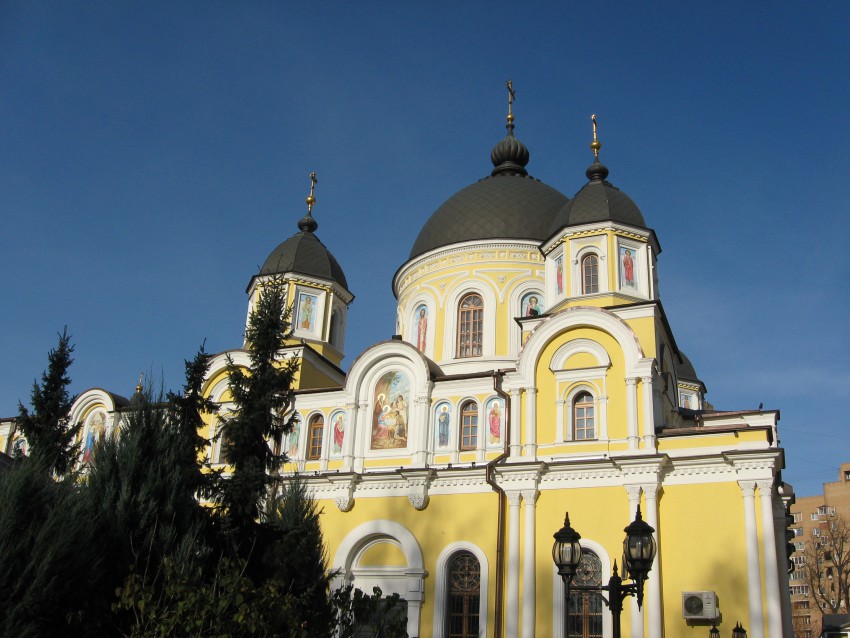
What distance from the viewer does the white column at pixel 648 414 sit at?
1823cm

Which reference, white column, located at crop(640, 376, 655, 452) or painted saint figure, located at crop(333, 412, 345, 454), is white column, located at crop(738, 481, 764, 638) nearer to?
white column, located at crop(640, 376, 655, 452)

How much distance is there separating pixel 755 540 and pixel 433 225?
1411 centimetres

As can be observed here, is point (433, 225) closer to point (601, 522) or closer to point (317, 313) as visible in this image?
point (317, 313)

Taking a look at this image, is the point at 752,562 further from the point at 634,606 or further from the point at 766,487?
the point at 634,606

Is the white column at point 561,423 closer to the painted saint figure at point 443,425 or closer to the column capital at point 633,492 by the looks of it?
the column capital at point 633,492

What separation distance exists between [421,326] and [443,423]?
5660mm

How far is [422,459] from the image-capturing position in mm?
20125

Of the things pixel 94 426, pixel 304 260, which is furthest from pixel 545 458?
pixel 94 426

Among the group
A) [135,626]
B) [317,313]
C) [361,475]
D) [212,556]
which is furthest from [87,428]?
[135,626]

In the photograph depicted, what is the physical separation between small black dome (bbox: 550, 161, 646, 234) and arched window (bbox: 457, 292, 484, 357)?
3718 millimetres

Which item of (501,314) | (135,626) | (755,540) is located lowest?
(135,626)

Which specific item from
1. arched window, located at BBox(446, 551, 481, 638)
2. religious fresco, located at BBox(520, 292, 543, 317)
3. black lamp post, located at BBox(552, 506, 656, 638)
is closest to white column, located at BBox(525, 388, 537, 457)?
arched window, located at BBox(446, 551, 481, 638)

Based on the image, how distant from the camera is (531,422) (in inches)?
764

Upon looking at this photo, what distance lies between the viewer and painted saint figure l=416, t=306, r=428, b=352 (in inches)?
1000
